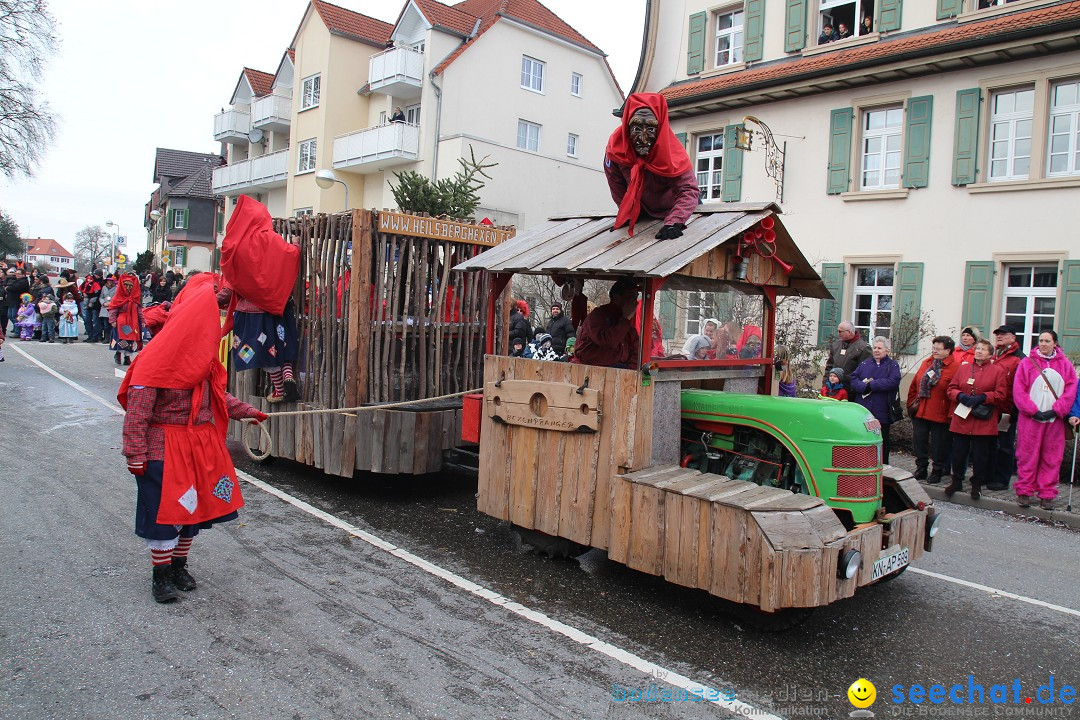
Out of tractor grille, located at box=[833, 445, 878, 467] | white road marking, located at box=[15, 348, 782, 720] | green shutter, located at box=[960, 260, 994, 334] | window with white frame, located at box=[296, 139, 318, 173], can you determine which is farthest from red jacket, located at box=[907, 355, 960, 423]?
window with white frame, located at box=[296, 139, 318, 173]

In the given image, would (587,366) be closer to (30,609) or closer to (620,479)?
(620,479)

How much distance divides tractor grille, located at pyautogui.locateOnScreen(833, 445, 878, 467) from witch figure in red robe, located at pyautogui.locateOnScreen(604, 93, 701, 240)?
6.23 ft

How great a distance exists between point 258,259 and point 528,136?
75.1 ft

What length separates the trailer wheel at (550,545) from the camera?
5680 millimetres

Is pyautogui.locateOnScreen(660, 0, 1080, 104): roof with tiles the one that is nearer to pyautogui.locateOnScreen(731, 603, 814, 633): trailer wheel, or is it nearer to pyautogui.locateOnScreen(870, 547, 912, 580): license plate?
pyautogui.locateOnScreen(870, 547, 912, 580): license plate

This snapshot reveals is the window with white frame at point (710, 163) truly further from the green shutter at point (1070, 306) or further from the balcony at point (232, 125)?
the balcony at point (232, 125)

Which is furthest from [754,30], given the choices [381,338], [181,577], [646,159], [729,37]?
[181,577]

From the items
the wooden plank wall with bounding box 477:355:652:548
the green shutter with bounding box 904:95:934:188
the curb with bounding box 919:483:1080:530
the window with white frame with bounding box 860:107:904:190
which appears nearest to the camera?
the wooden plank wall with bounding box 477:355:652:548

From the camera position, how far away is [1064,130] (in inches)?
523

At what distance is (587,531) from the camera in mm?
5336

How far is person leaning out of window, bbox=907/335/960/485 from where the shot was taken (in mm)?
9570

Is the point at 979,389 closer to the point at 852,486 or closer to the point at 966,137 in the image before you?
the point at 852,486

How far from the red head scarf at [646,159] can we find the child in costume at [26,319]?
19.9 meters

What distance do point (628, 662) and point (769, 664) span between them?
2.52 ft
